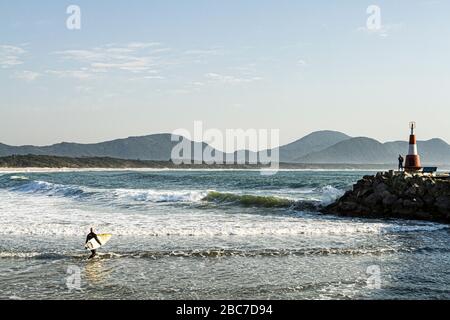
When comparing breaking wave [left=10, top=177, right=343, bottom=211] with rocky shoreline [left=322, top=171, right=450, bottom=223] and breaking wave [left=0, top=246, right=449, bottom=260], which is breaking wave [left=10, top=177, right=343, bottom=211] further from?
breaking wave [left=0, top=246, right=449, bottom=260]

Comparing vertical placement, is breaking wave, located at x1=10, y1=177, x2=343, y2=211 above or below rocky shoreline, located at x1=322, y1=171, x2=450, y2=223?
below

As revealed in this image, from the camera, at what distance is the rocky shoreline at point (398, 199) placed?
2134 cm

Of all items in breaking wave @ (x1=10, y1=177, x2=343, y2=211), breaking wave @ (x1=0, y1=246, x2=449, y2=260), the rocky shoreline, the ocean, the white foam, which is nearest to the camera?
the ocean

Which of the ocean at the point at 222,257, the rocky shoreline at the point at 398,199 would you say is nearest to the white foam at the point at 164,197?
the ocean at the point at 222,257

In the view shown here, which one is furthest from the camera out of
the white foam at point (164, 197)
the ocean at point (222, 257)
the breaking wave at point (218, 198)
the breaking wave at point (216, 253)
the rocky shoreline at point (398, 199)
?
the white foam at point (164, 197)

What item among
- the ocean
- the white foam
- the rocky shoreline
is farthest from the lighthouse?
the white foam

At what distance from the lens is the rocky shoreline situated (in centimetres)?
2134

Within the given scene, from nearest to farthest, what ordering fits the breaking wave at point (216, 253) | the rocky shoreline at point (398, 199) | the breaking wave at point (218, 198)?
the breaking wave at point (216, 253)
the rocky shoreline at point (398, 199)
the breaking wave at point (218, 198)

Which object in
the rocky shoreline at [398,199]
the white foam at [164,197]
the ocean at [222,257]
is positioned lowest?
the ocean at [222,257]

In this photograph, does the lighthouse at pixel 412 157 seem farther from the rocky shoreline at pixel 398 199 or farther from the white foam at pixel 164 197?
the white foam at pixel 164 197
